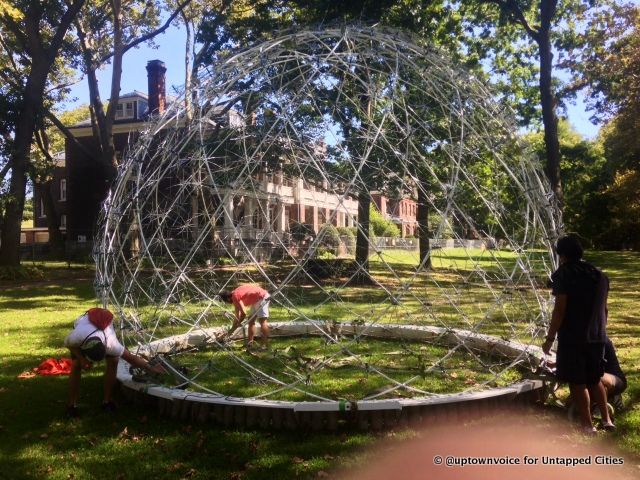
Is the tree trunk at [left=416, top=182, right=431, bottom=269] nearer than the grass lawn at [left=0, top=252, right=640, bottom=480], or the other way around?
the grass lawn at [left=0, top=252, right=640, bottom=480]

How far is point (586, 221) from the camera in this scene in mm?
40844

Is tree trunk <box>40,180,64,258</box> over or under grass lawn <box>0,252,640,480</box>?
over

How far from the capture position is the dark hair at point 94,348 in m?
5.32

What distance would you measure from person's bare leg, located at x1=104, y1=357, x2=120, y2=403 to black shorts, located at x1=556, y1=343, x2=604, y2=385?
4.31 metres

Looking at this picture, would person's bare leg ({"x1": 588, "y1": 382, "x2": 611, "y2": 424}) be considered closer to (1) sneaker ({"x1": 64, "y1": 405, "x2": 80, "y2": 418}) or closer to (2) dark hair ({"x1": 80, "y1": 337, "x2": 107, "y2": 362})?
(2) dark hair ({"x1": 80, "y1": 337, "x2": 107, "y2": 362})

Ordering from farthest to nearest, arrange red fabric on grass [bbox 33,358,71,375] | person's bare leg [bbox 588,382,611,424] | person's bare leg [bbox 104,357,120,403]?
red fabric on grass [bbox 33,358,71,375], person's bare leg [bbox 104,357,120,403], person's bare leg [bbox 588,382,611,424]

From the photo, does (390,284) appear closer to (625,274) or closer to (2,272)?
(625,274)

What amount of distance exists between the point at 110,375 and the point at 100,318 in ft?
2.09

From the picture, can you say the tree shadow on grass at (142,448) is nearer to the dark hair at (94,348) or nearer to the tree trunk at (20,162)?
the dark hair at (94,348)

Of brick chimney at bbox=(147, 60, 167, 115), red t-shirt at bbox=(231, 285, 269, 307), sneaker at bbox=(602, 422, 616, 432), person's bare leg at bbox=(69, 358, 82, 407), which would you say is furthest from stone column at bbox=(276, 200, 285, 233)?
brick chimney at bbox=(147, 60, 167, 115)

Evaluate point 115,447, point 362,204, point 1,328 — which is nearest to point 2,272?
point 1,328

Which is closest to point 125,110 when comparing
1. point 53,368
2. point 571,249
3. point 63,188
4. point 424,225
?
point 63,188

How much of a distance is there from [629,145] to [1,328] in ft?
83.9

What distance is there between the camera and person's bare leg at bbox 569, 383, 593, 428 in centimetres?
477
